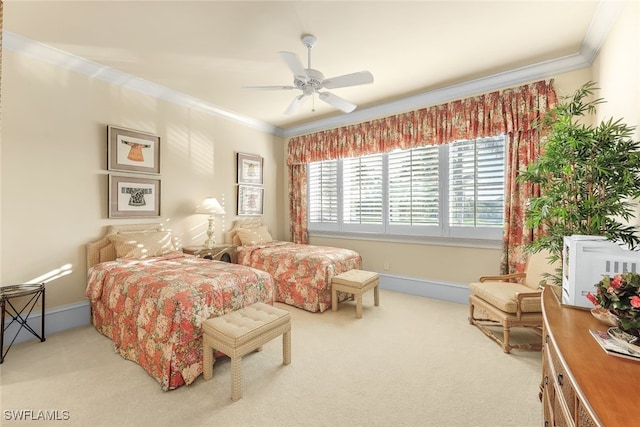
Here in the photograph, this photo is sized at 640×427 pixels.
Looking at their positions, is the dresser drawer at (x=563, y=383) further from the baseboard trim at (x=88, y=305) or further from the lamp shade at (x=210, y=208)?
the lamp shade at (x=210, y=208)

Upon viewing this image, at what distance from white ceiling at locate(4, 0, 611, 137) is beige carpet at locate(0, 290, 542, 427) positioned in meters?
3.03

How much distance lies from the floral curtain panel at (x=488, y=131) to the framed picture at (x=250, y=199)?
1490 millimetres

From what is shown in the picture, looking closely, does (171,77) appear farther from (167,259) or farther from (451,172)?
(451,172)

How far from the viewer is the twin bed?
2178 millimetres

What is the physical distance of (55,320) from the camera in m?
3.06

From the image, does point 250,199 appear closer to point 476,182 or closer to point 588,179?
point 476,182

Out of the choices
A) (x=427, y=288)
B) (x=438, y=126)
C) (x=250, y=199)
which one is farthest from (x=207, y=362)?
(x=438, y=126)

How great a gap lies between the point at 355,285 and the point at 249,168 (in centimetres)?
300

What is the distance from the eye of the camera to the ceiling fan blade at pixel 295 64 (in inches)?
93.7

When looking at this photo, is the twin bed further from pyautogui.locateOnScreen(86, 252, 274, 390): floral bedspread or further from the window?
the window

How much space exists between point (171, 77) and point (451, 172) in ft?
13.1

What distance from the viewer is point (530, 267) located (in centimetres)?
308

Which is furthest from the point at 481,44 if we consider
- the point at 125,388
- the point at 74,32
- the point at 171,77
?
the point at 125,388

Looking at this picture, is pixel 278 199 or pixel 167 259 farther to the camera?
pixel 278 199
